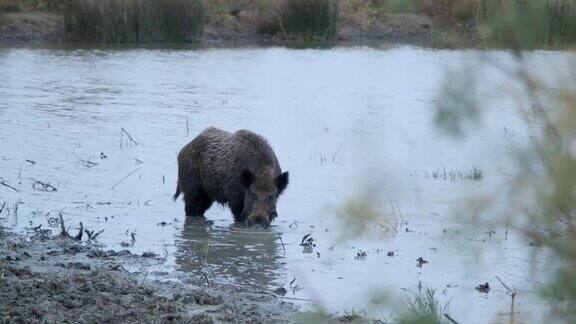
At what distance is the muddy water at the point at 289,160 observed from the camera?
4.51 metres

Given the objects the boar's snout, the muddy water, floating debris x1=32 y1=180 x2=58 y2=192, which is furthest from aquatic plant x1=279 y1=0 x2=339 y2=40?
the boar's snout

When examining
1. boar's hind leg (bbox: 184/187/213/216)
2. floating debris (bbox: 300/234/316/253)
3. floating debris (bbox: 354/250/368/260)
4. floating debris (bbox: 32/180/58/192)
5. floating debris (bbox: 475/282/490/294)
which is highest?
floating debris (bbox: 475/282/490/294)

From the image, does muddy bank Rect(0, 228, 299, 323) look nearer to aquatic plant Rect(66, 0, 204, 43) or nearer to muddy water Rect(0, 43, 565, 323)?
muddy water Rect(0, 43, 565, 323)

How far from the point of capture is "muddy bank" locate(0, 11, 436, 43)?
32406 millimetres

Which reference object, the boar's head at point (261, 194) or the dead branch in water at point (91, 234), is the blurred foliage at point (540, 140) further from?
the boar's head at point (261, 194)

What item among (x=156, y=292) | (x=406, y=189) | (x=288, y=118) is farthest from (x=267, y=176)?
(x=288, y=118)

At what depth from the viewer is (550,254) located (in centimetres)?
406

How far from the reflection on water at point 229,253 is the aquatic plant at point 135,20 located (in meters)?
21.8

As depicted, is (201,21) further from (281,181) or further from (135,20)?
(281,181)

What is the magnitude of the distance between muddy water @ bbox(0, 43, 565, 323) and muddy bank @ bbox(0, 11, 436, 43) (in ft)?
9.55

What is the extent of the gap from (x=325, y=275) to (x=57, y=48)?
73.2 ft

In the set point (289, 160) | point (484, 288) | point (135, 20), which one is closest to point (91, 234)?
point (484, 288)

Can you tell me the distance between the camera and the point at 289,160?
15.6m

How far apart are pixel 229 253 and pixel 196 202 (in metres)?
1.62
